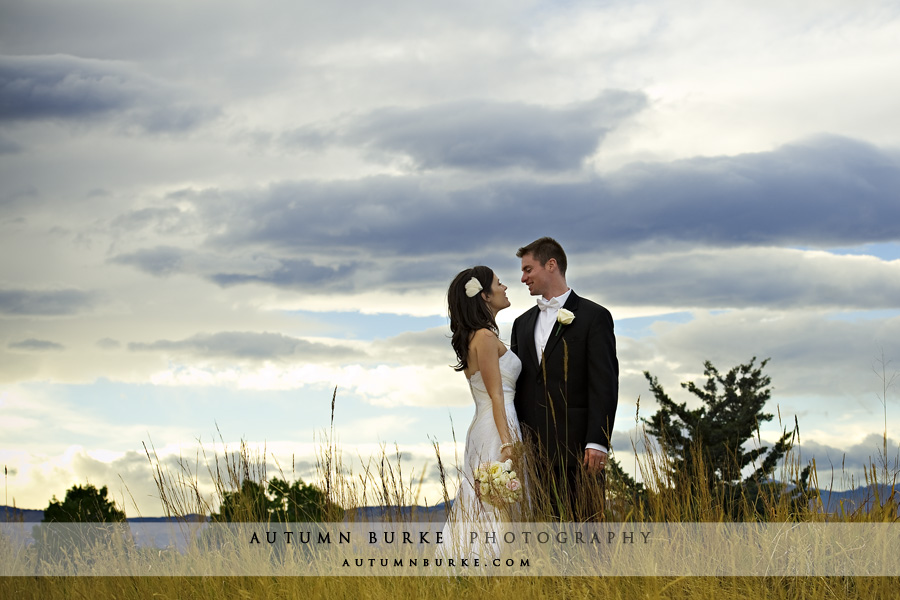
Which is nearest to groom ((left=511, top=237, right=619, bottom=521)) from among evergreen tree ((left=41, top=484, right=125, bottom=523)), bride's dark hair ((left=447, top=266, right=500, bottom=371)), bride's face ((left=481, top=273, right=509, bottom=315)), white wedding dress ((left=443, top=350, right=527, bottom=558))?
white wedding dress ((left=443, top=350, right=527, bottom=558))

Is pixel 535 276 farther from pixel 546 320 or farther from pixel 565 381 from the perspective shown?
pixel 565 381

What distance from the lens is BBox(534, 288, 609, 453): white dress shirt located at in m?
5.66

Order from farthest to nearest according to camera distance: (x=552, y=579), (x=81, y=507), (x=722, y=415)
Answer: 1. (x=722, y=415)
2. (x=81, y=507)
3. (x=552, y=579)

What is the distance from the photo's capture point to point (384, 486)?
546 centimetres

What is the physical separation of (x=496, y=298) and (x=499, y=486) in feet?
4.24

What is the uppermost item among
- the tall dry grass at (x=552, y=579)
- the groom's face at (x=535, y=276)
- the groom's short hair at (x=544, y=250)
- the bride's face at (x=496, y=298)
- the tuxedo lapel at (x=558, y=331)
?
the groom's short hair at (x=544, y=250)

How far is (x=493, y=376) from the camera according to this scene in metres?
5.35

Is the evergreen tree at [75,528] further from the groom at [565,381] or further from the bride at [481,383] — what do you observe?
the groom at [565,381]

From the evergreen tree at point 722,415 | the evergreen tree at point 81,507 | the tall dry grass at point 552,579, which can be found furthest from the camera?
the evergreen tree at point 722,415

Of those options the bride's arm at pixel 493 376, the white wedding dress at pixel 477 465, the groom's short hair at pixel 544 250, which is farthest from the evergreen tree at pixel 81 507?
the groom's short hair at pixel 544 250

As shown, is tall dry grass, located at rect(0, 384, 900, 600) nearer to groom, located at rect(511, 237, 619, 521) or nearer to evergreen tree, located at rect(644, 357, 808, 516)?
groom, located at rect(511, 237, 619, 521)

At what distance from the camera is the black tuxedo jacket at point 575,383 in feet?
17.4

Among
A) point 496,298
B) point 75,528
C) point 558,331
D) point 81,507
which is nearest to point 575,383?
point 558,331

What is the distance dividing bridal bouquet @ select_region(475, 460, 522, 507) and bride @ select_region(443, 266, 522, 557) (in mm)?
85
